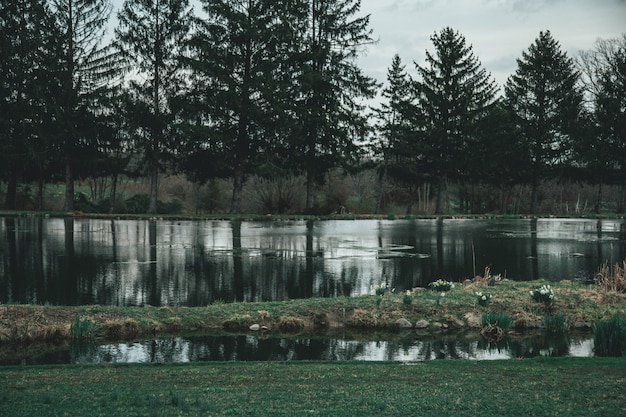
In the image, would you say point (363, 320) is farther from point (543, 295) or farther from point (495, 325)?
point (543, 295)

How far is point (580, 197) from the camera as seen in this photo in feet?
214

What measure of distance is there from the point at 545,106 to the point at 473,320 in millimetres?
46634

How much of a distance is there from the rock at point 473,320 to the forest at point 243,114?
2814 centimetres

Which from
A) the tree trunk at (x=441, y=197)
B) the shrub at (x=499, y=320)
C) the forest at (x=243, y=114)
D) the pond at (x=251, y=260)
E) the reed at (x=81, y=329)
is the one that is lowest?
the shrub at (x=499, y=320)

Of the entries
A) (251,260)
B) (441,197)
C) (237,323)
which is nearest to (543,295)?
(237,323)

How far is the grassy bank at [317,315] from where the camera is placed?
10633mm

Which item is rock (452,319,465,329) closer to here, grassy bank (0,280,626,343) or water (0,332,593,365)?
grassy bank (0,280,626,343)

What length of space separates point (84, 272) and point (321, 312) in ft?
24.3

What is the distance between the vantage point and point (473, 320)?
12.0 m

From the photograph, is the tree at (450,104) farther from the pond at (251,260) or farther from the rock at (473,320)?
the rock at (473,320)

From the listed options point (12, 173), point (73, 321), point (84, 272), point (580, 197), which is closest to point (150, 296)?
point (73, 321)

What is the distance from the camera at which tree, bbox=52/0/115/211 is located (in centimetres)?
4103

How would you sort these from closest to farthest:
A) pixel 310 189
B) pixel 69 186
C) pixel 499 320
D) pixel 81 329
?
pixel 81 329, pixel 499 320, pixel 69 186, pixel 310 189

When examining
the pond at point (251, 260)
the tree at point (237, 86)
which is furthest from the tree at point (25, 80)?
the pond at point (251, 260)
